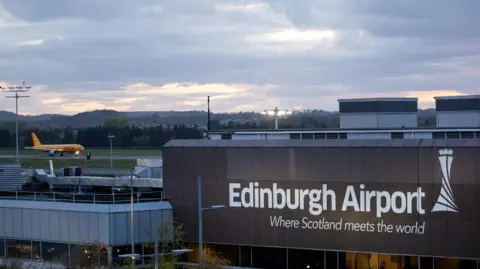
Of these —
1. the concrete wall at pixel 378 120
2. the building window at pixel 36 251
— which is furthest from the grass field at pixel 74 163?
the building window at pixel 36 251

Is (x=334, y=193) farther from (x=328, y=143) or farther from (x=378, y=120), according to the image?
(x=378, y=120)

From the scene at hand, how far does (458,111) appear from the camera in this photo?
59.7 metres

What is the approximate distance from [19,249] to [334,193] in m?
20.9

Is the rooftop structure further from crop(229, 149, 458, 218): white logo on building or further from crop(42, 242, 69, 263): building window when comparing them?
crop(42, 242, 69, 263): building window

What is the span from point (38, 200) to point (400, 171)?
75.9ft

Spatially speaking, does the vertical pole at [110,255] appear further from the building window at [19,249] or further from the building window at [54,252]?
the building window at [19,249]

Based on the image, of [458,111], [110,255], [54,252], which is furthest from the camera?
[458,111]

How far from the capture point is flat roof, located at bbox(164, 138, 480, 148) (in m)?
42.7

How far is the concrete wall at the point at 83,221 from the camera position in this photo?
4803 centimetres

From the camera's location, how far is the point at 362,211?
44781mm

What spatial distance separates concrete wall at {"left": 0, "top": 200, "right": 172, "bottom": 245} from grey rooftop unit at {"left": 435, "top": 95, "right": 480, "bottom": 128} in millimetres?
22935

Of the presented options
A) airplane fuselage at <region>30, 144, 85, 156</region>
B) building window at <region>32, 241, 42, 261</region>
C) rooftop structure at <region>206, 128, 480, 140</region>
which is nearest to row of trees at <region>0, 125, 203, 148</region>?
airplane fuselage at <region>30, 144, 85, 156</region>

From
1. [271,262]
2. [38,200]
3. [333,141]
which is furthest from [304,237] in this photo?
[38,200]

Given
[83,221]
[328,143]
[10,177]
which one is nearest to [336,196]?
[328,143]
